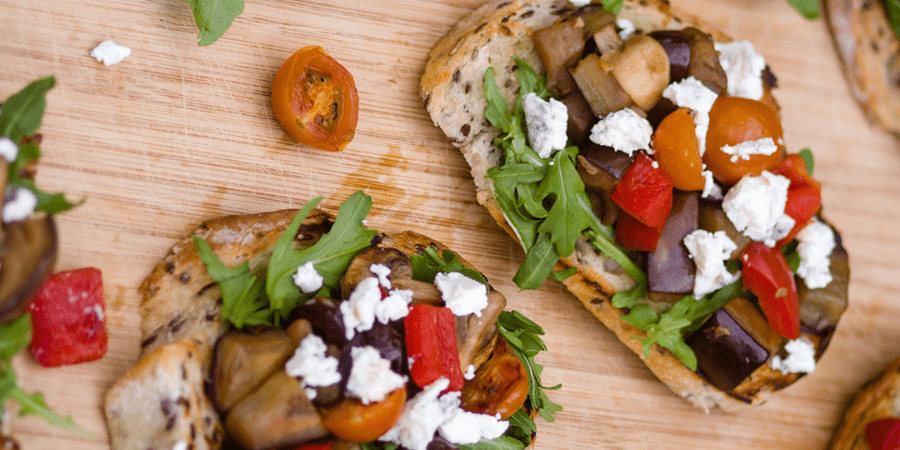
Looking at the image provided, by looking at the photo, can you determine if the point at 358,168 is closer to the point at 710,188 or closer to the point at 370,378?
the point at 370,378

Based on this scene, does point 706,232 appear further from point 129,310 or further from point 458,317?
point 129,310

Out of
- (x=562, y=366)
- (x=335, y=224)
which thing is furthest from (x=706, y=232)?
(x=335, y=224)

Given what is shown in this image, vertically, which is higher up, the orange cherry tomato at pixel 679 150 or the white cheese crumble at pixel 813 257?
the orange cherry tomato at pixel 679 150

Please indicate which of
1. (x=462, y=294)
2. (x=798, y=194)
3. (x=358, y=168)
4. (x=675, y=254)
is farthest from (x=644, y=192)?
(x=358, y=168)

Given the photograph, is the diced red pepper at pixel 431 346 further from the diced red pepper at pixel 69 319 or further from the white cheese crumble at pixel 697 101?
the white cheese crumble at pixel 697 101

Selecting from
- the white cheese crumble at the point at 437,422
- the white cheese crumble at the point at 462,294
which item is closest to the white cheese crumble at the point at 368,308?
the white cheese crumble at the point at 462,294

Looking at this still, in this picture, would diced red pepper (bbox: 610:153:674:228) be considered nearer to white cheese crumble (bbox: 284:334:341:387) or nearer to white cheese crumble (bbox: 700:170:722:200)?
white cheese crumble (bbox: 700:170:722:200)
